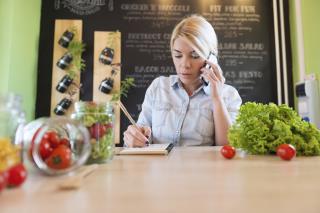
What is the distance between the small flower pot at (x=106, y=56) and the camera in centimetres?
221

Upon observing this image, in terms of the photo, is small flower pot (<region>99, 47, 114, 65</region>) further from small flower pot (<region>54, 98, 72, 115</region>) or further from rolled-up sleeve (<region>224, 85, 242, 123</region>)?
rolled-up sleeve (<region>224, 85, 242, 123</region>)

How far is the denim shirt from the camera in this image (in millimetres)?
1408

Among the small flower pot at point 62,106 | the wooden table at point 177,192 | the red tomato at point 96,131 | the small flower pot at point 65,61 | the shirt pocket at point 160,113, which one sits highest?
the small flower pot at point 65,61

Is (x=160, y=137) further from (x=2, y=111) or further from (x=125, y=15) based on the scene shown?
(x=125, y=15)

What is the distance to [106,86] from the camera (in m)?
Answer: 2.19

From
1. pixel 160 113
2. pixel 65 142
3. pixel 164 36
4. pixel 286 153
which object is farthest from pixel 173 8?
pixel 65 142

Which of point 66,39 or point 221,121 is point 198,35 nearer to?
point 221,121

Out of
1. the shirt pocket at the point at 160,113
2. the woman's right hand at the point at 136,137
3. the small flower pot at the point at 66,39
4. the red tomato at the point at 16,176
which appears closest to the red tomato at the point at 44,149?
the red tomato at the point at 16,176

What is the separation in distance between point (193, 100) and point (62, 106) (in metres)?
1.14

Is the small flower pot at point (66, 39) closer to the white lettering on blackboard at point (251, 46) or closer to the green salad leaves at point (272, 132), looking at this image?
the white lettering on blackboard at point (251, 46)

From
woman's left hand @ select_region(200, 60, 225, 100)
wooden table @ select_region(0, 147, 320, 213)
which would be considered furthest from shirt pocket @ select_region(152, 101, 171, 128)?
wooden table @ select_region(0, 147, 320, 213)

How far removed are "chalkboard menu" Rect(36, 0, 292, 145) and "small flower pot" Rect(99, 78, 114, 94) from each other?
0.33ft

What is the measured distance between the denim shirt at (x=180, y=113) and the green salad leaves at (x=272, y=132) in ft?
1.52

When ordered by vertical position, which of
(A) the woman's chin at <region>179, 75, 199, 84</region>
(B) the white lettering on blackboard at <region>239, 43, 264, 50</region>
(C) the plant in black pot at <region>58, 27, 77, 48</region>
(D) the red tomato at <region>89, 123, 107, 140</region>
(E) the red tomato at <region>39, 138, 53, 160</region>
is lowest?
(E) the red tomato at <region>39, 138, 53, 160</region>
